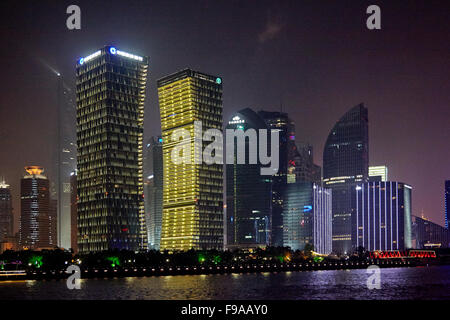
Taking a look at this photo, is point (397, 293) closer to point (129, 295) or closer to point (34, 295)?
A: point (129, 295)

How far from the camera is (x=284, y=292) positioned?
162 meters

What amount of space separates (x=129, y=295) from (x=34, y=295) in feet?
70.9

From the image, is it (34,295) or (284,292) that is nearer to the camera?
(34,295)
